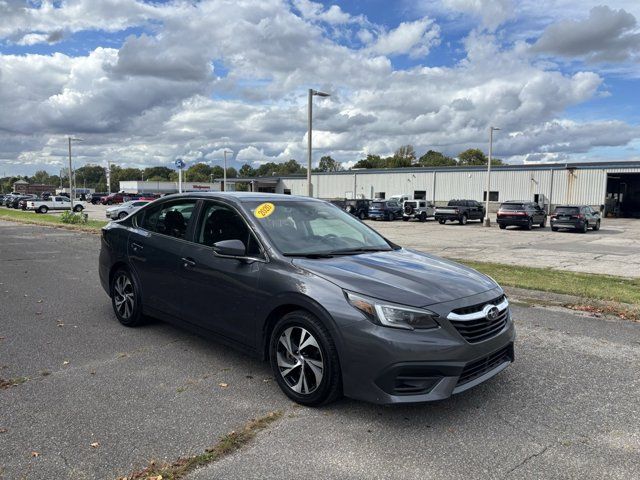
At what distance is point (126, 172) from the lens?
178 metres

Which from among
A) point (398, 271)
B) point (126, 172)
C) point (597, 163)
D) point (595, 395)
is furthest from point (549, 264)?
point (126, 172)

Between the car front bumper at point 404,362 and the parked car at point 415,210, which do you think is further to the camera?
the parked car at point 415,210

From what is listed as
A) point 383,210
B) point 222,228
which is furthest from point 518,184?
point 222,228

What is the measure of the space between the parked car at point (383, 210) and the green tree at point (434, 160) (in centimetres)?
8784

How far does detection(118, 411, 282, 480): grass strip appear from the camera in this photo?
2.84 metres

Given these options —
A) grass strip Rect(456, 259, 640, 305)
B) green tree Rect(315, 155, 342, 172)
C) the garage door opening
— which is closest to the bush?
grass strip Rect(456, 259, 640, 305)

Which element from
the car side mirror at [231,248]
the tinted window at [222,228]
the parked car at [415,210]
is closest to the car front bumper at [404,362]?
the car side mirror at [231,248]

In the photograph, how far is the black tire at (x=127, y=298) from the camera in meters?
5.63

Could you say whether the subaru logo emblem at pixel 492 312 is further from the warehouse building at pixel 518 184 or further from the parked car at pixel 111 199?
the parked car at pixel 111 199

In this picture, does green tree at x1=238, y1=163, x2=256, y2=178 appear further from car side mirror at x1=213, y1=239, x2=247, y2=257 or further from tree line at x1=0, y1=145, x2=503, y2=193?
car side mirror at x1=213, y1=239, x2=247, y2=257

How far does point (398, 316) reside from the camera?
338 cm

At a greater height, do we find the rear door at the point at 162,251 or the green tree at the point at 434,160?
the green tree at the point at 434,160

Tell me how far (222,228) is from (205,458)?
221 centimetres

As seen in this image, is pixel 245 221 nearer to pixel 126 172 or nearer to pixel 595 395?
pixel 595 395
